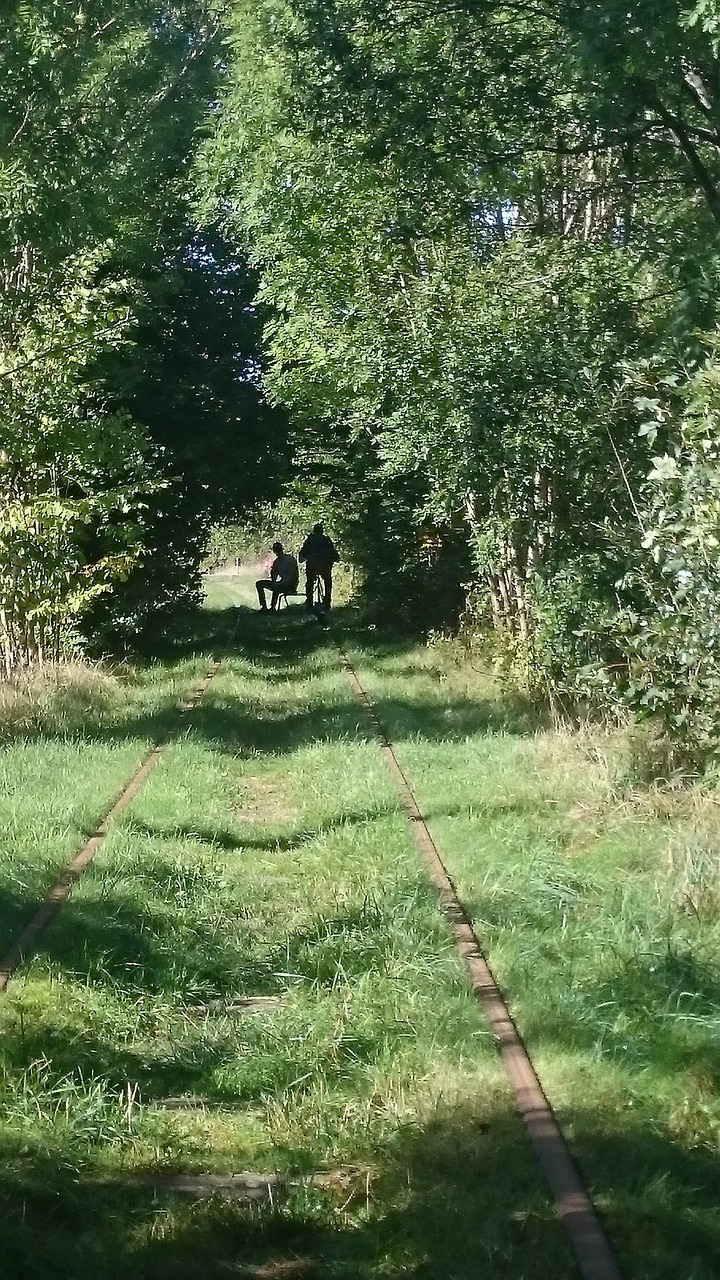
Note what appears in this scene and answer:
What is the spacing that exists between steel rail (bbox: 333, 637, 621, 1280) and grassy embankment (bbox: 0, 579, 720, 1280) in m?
0.06

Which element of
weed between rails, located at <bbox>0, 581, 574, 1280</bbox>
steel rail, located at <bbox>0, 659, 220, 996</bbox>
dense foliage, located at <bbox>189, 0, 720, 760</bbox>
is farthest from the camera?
dense foliage, located at <bbox>189, 0, 720, 760</bbox>

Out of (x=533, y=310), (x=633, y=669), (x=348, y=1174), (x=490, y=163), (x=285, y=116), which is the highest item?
(x=285, y=116)

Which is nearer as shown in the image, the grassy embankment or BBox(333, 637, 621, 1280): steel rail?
BBox(333, 637, 621, 1280): steel rail

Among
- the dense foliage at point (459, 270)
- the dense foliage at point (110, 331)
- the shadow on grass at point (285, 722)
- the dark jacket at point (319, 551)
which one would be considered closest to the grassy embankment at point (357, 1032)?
the dense foliage at point (459, 270)

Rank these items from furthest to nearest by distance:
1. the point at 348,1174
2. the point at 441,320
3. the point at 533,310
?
the point at 441,320 < the point at 533,310 < the point at 348,1174

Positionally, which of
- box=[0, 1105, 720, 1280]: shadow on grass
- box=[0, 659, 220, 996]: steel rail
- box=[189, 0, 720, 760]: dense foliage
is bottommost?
box=[0, 1105, 720, 1280]: shadow on grass

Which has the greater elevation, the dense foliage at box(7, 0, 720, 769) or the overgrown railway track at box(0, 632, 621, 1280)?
the dense foliage at box(7, 0, 720, 769)

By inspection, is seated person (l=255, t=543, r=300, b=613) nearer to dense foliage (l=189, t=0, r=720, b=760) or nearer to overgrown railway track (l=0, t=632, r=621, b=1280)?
dense foliage (l=189, t=0, r=720, b=760)

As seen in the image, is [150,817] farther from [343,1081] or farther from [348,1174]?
[348,1174]

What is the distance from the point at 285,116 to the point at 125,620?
38.1ft

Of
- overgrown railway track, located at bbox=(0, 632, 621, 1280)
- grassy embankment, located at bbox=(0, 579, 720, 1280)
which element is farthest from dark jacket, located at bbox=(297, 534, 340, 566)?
grassy embankment, located at bbox=(0, 579, 720, 1280)

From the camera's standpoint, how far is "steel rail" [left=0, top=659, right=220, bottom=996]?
6.63 m

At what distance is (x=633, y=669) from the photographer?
396 inches

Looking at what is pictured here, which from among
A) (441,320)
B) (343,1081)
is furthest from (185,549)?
(343,1081)
